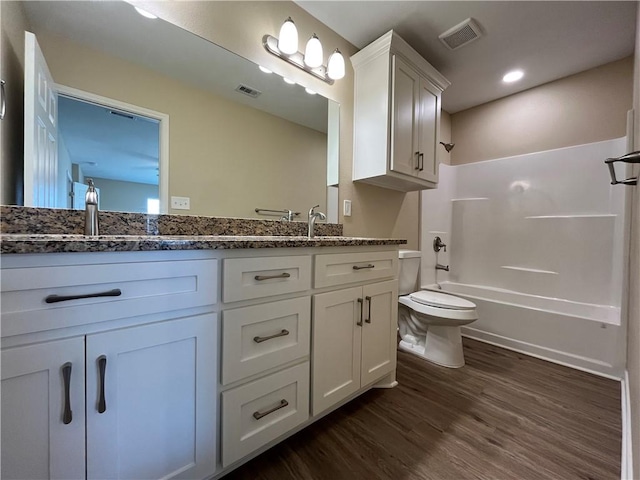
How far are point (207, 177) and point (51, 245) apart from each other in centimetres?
83

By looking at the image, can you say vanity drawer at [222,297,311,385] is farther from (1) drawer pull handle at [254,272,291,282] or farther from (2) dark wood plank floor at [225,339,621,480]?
(2) dark wood plank floor at [225,339,621,480]

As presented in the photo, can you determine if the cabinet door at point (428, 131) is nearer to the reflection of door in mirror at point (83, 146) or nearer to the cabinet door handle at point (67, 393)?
the reflection of door in mirror at point (83, 146)

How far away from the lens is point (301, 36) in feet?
5.28

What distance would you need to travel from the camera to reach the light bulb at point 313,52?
1.56 metres

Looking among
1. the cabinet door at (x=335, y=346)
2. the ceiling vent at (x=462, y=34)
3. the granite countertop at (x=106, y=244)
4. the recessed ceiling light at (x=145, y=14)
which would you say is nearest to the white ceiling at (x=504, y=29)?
the ceiling vent at (x=462, y=34)

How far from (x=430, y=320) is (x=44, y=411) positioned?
6.35ft

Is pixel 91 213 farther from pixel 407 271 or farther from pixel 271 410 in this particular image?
pixel 407 271

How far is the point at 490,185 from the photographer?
273 centimetres

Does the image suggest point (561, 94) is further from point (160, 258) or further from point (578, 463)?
point (160, 258)

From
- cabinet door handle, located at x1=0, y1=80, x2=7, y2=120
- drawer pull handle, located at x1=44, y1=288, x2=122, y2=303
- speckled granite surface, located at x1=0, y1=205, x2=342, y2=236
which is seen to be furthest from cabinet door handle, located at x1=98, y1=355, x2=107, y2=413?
cabinet door handle, located at x1=0, y1=80, x2=7, y2=120

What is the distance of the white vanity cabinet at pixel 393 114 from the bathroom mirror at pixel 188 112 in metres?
0.22

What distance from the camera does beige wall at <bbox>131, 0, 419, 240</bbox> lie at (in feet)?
4.12

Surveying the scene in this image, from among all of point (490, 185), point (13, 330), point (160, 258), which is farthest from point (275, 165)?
point (490, 185)

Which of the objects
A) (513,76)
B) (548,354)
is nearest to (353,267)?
(548,354)
